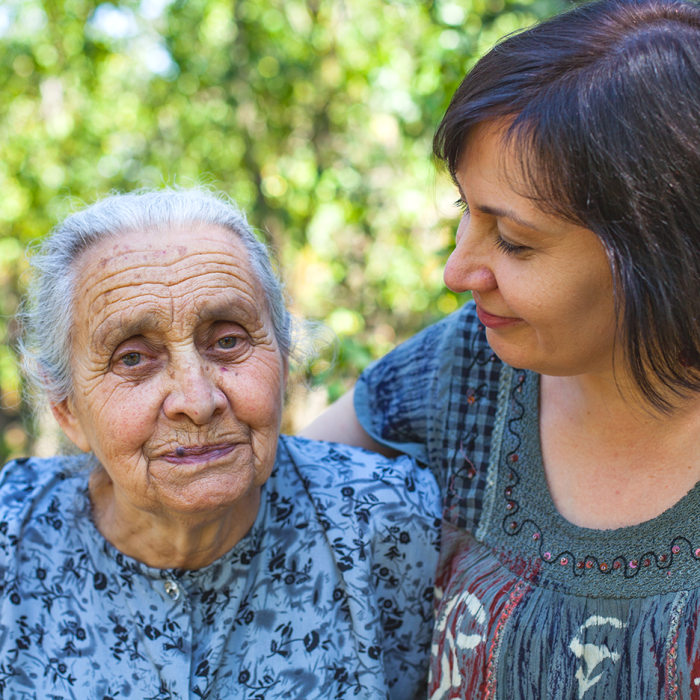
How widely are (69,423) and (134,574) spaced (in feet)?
1.47

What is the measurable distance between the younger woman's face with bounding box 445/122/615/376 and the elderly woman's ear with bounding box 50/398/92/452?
3.51ft

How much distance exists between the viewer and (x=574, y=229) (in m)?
1.39

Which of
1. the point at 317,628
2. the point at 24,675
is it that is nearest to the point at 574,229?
the point at 317,628

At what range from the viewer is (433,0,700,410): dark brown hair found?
132 centimetres

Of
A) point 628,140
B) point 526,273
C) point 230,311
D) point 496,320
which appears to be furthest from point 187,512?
point 628,140

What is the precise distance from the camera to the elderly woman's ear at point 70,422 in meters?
1.93

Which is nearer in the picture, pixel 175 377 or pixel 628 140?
pixel 628 140

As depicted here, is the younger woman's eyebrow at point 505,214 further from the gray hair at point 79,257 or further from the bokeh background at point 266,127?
the bokeh background at point 266,127

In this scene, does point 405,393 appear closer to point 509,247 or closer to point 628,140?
point 509,247

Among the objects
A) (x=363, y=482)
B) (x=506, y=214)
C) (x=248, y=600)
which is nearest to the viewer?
(x=506, y=214)

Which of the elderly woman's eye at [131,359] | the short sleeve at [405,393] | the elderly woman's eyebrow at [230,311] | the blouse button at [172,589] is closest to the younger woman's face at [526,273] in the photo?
the short sleeve at [405,393]

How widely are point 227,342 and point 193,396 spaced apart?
0.20 meters

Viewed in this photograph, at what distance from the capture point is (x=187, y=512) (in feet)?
5.67

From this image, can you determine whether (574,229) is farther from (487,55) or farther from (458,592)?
(458,592)
